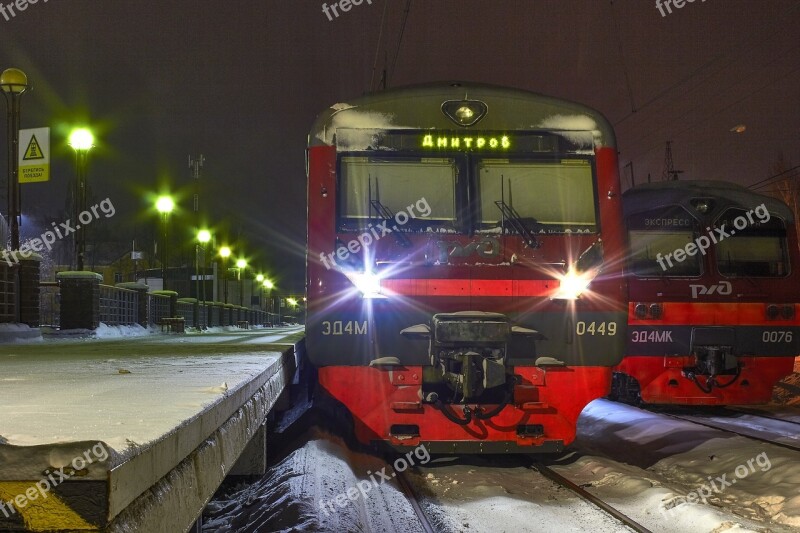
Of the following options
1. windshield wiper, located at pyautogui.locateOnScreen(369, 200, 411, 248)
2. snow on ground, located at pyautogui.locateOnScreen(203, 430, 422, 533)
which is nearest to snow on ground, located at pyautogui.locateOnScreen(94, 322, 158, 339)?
snow on ground, located at pyautogui.locateOnScreen(203, 430, 422, 533)

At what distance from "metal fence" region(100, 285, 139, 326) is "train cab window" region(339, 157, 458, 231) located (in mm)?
12573

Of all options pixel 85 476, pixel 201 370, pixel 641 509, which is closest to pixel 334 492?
pixel 201 370

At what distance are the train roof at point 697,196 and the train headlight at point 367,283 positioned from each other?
587 centimetres

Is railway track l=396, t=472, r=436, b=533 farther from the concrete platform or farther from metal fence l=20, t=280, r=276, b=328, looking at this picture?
metal fence l=20, t=280, r=276, b=328

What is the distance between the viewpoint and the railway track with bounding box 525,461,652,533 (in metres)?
4.97

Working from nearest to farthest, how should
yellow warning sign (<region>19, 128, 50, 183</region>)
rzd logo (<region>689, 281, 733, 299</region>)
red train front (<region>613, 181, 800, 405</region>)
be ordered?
red train front (<region>613, 181, 800, 405</region>) < rzd logo (<region>689, 281, 733, 299</region>) < yellow warning sign (<region>19, 128, 50, 183</region>)

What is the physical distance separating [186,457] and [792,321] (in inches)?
398

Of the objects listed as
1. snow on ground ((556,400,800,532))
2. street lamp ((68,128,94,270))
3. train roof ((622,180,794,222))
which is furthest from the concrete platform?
street lamp ((68,128,94,270))

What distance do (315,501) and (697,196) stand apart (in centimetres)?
810

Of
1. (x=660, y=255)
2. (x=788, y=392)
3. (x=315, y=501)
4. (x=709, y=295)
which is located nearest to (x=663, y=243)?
(x=660, y=255)

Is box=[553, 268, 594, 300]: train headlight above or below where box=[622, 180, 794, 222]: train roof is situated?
below

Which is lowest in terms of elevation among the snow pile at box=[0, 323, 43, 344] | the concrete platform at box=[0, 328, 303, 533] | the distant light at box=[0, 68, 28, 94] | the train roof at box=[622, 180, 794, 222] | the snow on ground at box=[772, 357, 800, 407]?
the snow on ground at box=[772, 357, 800, 407]

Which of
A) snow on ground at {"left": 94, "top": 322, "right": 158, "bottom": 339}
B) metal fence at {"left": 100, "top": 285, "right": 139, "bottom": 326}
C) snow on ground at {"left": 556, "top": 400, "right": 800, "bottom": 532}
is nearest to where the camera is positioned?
snow on ground at {"left": 556, "top": 400, "right": 800, "bottom": 532}

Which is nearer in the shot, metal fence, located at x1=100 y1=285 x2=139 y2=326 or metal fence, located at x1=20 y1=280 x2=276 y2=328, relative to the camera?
metal fence, located at x1=20 y1=280 x2=276 y2=328
